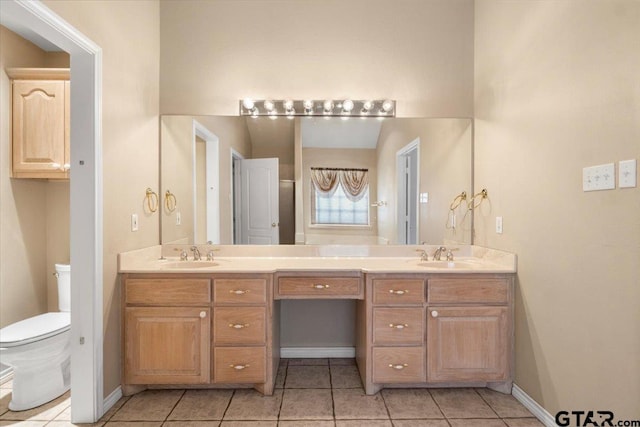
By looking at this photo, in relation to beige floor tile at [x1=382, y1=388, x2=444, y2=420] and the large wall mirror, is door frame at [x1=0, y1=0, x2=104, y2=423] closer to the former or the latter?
the large wall mirror

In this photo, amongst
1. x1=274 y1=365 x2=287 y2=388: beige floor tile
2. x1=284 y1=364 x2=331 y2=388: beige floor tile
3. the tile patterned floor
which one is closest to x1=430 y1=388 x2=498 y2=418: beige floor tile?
the tile patterned floor

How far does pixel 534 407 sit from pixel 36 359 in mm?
2892

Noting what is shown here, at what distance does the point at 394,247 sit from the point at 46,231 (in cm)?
279

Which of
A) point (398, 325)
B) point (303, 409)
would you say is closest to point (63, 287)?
point (303, 409)

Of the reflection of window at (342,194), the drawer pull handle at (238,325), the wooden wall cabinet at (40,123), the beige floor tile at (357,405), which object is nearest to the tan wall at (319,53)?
the reflection of window at (342,194)

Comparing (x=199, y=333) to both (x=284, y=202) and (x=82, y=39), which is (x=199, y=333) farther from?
(x=82, y=39)

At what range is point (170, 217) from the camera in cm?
254

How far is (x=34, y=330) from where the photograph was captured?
2.02m

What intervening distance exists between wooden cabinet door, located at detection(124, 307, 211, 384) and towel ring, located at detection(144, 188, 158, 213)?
2.33 feet

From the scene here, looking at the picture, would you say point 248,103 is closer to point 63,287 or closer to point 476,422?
point 63,287

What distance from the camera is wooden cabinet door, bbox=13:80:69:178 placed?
2.41 meters

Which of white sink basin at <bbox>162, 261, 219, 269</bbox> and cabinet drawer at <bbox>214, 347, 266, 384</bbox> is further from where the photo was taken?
white sink basin at <bbox>162, 261, 219, 269</bbox>

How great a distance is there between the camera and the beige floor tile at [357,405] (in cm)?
193

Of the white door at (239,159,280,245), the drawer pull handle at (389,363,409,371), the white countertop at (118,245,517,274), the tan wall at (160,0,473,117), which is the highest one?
the tan wall at (160,0,473,117)
